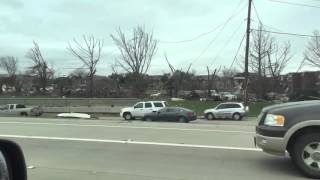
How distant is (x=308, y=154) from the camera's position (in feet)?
28.6

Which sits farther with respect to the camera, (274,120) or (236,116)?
(236,116)

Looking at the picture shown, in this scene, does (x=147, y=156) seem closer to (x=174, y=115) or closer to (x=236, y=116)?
(x=174, y=115)

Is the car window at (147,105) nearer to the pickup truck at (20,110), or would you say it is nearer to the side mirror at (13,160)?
the pickup truck at (20,110)

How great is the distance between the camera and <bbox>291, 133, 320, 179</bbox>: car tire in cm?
860

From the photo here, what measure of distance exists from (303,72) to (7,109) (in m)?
44.5

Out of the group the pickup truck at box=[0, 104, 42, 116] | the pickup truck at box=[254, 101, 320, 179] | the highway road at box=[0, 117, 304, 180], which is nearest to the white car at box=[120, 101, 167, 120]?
the pickup truck at box=[0, 104, 42, 116]

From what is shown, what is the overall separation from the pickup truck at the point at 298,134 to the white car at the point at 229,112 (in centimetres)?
3890

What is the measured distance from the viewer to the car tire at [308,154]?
28.2 ft

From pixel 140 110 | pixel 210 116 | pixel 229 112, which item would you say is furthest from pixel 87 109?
pixel 229 112

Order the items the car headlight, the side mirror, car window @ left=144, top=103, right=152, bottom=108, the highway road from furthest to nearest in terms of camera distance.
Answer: car window @ left=144, top=103, right=152, bottom=108
the highway road
the car headlight
the side mirror

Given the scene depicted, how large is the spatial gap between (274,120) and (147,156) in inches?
121

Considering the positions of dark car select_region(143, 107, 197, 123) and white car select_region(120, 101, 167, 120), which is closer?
dark car select_region(143, 107, 197, 123)

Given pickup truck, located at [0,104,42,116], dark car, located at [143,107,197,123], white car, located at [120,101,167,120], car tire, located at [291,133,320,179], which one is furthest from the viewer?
pickup truck, located at [0,104,42,116]

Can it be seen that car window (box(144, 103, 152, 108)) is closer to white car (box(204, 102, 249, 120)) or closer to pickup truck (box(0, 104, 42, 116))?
white car (box(204, 102, 249, 120))
